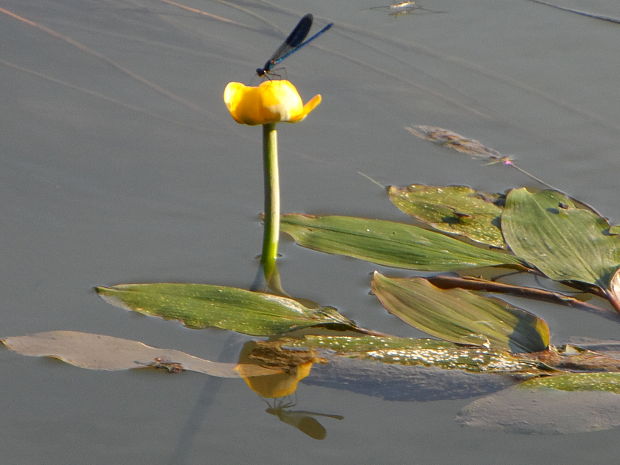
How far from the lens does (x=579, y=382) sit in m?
1.14

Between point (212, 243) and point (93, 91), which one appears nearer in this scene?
point (212, 243)

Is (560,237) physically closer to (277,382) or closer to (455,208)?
(455,208)

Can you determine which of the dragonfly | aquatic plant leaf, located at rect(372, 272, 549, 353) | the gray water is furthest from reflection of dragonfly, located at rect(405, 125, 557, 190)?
aquatic plant leaf, located at rect(372, 272, 549, 353)

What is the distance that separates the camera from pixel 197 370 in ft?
3.81

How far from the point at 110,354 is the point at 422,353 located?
1.48 ft

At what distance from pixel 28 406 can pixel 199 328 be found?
267 millimetres

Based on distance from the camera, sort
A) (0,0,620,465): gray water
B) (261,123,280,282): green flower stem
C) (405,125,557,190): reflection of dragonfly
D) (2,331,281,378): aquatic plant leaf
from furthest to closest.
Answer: (405,125,557,190): reflection of dragonfly
(261,123,280,282): green flower stem
(2,331,281,378): aquatic plant leaf
(0,0,620,465): gray water

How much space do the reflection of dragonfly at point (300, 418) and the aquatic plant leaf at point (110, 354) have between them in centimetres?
7

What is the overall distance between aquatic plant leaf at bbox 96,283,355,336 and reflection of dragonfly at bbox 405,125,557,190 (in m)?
0.70

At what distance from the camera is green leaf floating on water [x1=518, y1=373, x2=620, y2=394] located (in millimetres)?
1126

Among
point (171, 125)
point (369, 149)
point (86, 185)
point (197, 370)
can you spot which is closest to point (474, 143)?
point (369, 149)

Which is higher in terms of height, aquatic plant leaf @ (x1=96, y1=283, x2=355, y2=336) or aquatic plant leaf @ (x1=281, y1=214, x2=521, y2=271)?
aquatic plant leaf @ (x1=281, y1=214, x2=521, y2=271)

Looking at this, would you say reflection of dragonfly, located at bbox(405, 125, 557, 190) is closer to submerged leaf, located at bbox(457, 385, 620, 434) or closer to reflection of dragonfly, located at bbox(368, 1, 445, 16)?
reflection of dragonfly, located at bbox(368, 1, 445, 16)

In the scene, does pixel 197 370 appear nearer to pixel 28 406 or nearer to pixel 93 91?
pixel 28 406
